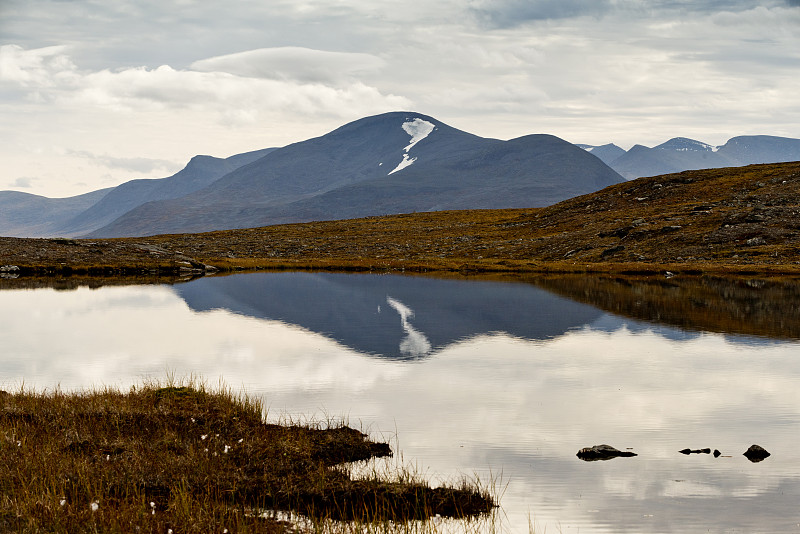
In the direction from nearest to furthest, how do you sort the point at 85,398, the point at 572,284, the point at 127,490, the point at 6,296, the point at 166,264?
the point at 127,490
the point at 85,398
the point at 6,296
the point at 572,284
the point at 166,264

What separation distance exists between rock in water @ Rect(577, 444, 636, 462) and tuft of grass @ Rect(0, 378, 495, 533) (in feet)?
13.4

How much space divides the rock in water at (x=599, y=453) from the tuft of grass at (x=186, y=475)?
4070 millimetres

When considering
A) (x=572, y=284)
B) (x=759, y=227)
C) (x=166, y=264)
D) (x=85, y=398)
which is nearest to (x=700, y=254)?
(x=759, y=227)

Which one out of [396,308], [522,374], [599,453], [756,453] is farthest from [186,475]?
[396,308]

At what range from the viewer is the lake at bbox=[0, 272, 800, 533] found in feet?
53.4

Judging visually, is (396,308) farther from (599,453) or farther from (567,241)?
(567,241)

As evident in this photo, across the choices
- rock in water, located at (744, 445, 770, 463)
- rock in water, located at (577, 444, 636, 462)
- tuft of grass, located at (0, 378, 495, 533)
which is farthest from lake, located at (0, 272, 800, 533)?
tuft of grass, located at (0, 378, 495, 533)

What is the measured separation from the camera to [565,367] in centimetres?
3089

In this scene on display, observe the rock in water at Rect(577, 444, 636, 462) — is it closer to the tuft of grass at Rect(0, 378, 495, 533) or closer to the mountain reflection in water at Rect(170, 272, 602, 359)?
the tuft of grass at Rect(0, 378, 495, 533)

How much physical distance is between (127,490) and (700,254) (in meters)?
90.0

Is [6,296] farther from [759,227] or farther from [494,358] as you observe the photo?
[759,227]

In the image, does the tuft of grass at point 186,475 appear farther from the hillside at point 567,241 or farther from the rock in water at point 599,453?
the hillside at point 567,241

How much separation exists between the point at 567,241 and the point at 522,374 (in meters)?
84.0

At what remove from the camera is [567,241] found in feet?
361
